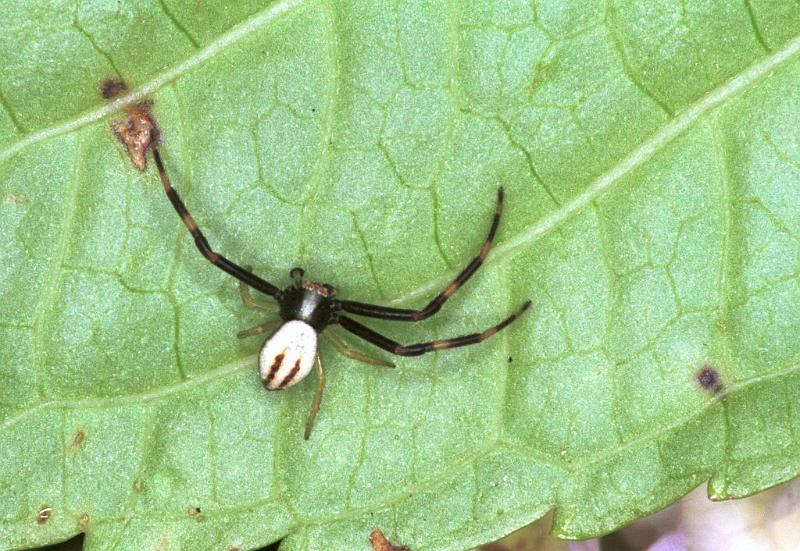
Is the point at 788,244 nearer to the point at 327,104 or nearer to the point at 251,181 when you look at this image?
the point at 327,104

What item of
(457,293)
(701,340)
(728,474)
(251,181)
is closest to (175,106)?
(251,181)

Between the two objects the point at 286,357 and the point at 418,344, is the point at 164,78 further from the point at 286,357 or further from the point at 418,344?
the point at 418,344

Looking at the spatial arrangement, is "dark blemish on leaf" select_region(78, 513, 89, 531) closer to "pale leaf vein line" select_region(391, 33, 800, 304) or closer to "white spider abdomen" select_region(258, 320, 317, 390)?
"white spider abdomen" select_region(258, 320, 317, 390)

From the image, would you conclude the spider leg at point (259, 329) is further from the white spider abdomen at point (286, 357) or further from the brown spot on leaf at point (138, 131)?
the brown spot on leaf at point (138, 131)

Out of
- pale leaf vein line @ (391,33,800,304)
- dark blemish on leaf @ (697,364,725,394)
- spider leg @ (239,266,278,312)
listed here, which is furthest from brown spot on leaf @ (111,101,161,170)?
dark blemish on leaf @ (697,364,725,394)

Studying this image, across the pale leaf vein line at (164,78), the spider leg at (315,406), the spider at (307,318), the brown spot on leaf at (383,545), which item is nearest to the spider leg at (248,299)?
the spider at (307,318)

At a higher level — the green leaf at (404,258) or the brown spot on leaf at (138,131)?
the brown spot on leaf at (138,131)

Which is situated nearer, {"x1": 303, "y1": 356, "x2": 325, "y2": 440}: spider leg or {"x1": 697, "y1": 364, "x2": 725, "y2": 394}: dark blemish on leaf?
{"x1": 697, "y1": 364, "x2": 725, "y2": 394}: dark blemish on leaf
